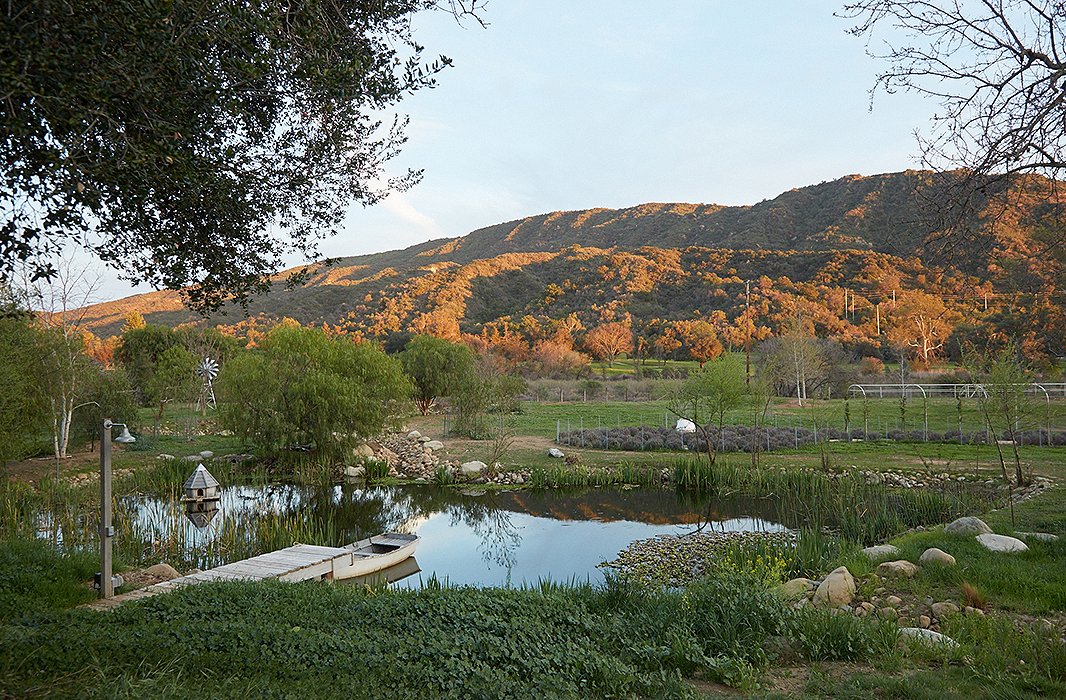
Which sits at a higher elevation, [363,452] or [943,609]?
[943,609]

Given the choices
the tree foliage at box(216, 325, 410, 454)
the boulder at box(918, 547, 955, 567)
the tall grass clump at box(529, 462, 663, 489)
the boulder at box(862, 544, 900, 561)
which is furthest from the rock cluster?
the boulder at box(918, 547, 955, 567)

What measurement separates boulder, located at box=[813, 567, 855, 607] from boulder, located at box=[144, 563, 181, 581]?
7486 millimetres

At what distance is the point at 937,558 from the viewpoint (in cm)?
699

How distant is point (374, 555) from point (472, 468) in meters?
7.39

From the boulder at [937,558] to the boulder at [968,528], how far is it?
3.92ft

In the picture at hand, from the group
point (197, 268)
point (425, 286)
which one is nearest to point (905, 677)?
point (197, 268)

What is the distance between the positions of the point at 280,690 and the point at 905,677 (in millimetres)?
3852

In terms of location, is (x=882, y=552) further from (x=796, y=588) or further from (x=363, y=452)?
(x=363, y=452)

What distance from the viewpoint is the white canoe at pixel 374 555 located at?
923 cm

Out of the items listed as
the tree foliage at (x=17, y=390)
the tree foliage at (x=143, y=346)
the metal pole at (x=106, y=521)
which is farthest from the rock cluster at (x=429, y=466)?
the tree foliage at (x=143, y=346)

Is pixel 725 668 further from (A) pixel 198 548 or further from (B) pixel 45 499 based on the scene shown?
(B) pixel 45 499

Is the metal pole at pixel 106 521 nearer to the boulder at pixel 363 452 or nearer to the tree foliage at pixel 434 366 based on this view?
the boulder at pixel 363 452

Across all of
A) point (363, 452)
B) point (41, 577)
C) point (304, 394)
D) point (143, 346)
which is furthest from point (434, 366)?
point (41, 577)

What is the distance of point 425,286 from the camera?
5409 cm
